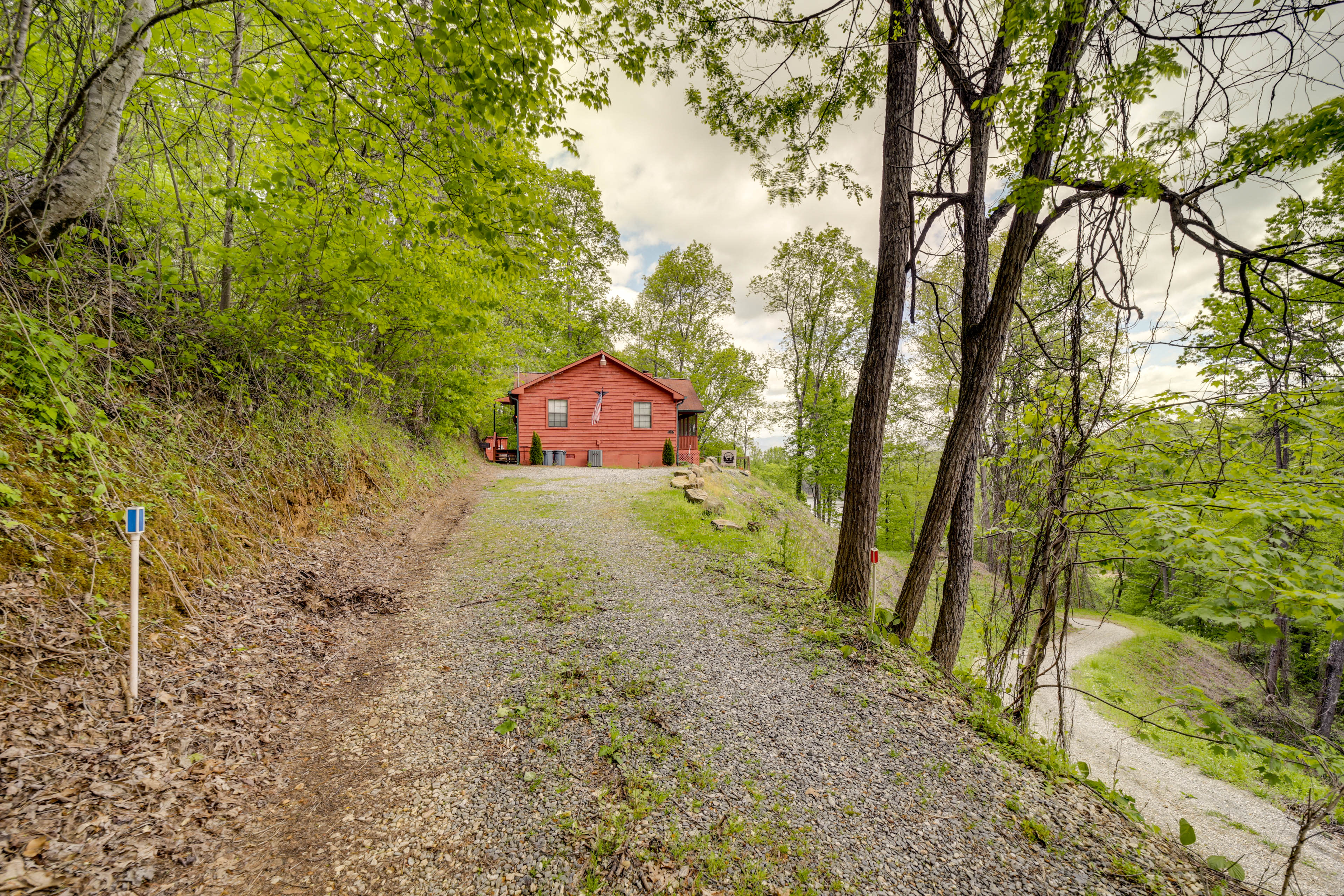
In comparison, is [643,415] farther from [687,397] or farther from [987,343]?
[987,343]

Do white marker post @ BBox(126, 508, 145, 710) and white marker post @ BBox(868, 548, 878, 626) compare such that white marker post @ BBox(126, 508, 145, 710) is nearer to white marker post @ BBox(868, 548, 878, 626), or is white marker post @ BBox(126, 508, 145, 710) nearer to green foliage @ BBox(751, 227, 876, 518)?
white marker post @ BBox(868, 548, 878, 626)

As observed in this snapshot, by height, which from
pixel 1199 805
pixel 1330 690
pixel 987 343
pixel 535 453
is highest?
pixel 987 343

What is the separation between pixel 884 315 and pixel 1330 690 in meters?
13.7

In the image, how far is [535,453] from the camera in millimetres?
18422

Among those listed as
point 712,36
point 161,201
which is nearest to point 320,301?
point 161,201

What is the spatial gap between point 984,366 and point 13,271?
301 inches

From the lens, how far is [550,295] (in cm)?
1645

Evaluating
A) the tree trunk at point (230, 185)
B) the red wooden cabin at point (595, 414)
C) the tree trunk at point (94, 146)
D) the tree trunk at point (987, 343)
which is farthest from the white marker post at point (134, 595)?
the red wooden cabin at point (595, 414)

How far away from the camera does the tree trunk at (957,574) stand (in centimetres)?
435

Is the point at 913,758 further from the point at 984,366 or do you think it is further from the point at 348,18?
the point at 348,18

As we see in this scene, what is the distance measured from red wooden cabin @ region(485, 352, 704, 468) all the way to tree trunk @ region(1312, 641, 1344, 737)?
17.3 m

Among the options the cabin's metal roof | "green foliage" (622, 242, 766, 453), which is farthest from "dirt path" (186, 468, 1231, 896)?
"green foliage" (622, 242, 766, 453)

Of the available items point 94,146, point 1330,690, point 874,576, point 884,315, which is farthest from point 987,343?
point 1330,690

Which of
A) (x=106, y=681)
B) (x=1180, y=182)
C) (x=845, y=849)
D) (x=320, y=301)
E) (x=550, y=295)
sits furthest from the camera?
(x=550, y=295)
